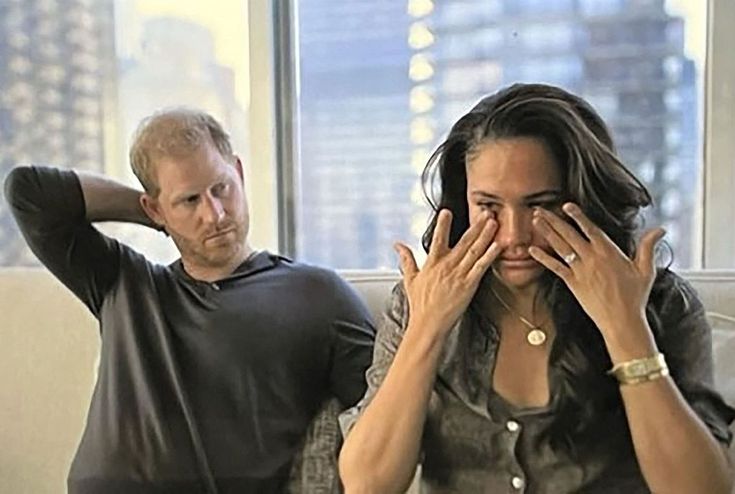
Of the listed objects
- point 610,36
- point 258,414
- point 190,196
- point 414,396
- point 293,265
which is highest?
point 610,36

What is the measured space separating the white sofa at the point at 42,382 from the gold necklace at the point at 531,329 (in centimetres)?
97

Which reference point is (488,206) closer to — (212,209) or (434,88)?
(212,209)

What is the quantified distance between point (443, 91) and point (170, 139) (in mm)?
802

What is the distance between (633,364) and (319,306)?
2.13ft

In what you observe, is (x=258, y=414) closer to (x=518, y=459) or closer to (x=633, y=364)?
(x=518, y=459)

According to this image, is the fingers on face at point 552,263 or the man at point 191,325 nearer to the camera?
the fingers on face at point 552,263

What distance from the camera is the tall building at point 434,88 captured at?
213 cm

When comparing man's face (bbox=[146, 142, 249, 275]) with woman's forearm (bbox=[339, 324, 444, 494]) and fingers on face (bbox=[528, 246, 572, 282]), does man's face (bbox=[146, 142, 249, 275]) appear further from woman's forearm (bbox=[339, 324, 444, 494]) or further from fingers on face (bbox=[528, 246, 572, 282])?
fingers on face (bbox=[528, 246, 572, 282])

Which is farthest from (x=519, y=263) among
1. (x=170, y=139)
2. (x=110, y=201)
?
(x=110, y=201)

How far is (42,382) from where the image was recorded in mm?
1918

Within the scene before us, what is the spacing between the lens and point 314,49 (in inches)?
92.4

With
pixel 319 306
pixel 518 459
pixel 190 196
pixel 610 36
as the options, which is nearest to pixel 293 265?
pixel 319 306

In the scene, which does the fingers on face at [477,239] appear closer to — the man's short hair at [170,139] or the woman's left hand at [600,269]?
the woman's left hand at [600,269]

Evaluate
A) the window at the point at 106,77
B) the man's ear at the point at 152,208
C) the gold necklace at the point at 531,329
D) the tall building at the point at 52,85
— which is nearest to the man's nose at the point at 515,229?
the gold necklace at the point at 531,329
